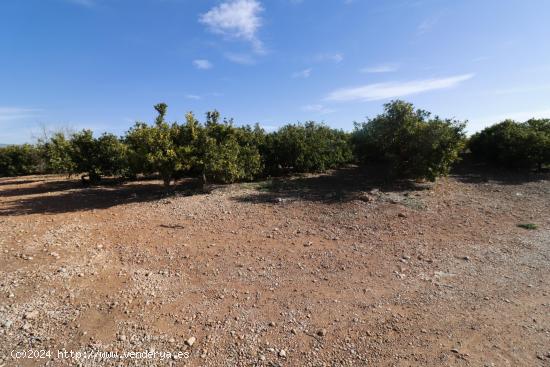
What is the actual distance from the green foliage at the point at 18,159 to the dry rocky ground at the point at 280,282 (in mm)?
16317

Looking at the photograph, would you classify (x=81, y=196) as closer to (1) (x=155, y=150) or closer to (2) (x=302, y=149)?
(1) (x=155, y=150)

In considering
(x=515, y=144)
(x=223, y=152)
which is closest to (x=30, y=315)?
(x=223, y=152)

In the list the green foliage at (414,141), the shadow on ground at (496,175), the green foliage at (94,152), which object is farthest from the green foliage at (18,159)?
the shadow on ground at (496,175)

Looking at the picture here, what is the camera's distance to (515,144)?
1420cm

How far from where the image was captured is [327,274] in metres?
5.55

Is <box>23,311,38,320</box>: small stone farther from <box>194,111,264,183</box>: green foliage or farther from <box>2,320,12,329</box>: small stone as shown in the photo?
<box>194,111,264,183</box>: green foliage

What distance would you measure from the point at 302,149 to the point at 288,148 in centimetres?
74

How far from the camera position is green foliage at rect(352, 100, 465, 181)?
11.1 metres

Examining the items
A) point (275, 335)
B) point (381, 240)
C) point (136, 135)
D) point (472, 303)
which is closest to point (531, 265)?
point (472, 303)

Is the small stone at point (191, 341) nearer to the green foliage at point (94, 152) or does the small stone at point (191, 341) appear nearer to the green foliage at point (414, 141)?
the green foliage at point (414, 141)

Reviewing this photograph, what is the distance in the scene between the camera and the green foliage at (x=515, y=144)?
1367 cm

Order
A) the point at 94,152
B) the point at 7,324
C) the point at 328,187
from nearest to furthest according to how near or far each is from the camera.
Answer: the point at 7,324, the point at 328,187, the point at 94,152

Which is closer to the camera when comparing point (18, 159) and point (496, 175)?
point (496, 175)

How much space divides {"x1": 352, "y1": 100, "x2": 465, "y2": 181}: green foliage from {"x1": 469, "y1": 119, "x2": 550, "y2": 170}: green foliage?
5.25m
